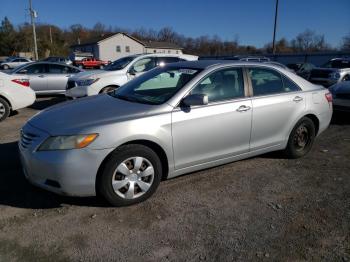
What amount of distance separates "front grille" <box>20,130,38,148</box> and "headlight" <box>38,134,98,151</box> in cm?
24

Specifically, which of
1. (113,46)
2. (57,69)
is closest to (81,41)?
(113,46)

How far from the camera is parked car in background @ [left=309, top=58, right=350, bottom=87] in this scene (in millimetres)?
14473

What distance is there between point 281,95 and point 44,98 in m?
10.1

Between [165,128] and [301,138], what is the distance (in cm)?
265

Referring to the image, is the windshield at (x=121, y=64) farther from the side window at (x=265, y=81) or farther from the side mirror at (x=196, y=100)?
the side mirror at (x=196, y=100)

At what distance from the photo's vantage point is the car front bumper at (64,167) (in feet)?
10.4

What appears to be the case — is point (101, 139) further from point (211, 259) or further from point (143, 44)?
point (143, 44)

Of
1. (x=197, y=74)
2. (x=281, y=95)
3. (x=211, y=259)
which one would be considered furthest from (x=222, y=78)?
(x=211, y=259)

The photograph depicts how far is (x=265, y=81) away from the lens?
4.64m

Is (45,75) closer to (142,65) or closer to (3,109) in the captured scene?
(3,109)

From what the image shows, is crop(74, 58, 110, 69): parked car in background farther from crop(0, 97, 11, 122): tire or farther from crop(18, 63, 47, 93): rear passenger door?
crop(0, 97, 11, 122): tire

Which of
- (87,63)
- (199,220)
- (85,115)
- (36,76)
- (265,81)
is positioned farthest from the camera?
(87,63)

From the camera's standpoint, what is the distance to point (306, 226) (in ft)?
10.6

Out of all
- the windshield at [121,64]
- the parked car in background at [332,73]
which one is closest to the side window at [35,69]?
the windshield at [121,64]
